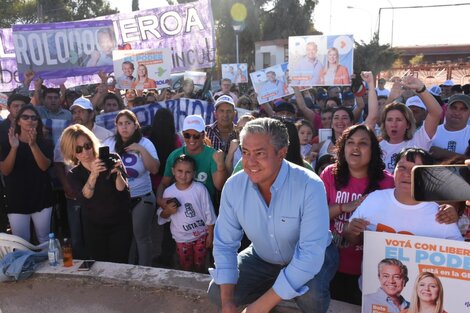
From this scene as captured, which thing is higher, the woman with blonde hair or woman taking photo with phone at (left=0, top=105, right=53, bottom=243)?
woman taking photo with phone at (left=0, top=105, right=53, bottom=243)

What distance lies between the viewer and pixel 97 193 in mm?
3500

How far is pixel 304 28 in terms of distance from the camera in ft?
119

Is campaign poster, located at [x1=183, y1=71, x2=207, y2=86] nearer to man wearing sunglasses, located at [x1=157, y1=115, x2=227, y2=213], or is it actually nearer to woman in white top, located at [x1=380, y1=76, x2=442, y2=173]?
man wearing sunglasses, located at [x1=157, y1=115, x2=227, y2=213]

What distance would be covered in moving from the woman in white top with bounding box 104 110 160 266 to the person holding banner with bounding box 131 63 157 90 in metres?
2.88

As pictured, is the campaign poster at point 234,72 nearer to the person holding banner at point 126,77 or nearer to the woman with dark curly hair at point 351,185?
the person holding banner at point 126,77

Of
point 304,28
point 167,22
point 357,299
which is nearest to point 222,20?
point 304,28

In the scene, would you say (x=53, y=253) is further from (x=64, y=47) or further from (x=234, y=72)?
(x=234, y=72)

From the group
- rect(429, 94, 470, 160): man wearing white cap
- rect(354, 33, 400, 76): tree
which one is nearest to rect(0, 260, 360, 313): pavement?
rect(429, 94, 470, 160): man wearing white cap

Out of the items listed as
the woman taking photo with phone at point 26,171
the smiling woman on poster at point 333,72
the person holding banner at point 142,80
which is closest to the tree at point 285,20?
the smiling woman on poster at point 333,72

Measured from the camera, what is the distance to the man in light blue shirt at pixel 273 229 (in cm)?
222

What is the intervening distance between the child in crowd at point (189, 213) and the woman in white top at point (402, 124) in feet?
5.61

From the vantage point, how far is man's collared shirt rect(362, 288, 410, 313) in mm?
2478

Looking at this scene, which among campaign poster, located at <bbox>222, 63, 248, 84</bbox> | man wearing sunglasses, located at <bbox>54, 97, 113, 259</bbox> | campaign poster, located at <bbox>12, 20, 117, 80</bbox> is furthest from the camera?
campaign poster, located at <bbox>222, 63, 248, 84</bbox>

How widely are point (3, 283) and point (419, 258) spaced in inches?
127
